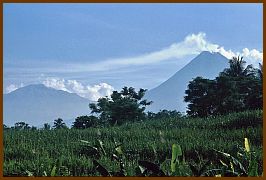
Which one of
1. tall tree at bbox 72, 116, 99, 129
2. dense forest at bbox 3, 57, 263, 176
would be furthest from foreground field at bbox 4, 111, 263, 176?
tall tree at bbox 72, 116, 99, 129

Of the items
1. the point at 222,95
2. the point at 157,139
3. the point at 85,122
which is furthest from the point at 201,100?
the point at 157,139

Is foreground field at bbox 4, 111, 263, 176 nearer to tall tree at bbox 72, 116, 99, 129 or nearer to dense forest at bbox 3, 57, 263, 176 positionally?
dense forest at bbox 3, 57, 263, 176

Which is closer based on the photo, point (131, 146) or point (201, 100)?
point (131, 146)

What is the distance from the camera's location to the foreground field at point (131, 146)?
438 centimetres

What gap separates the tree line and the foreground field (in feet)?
8.62

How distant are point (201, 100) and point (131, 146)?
17.1 feet

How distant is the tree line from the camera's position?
10.2 m

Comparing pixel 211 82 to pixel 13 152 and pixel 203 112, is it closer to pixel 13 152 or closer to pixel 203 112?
pixel 203 112

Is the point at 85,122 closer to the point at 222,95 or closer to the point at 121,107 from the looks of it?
the point at 121,107

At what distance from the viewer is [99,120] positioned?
10375 mm

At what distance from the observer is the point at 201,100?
34.2 ft

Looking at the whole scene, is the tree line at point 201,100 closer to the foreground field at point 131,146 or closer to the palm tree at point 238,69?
the palm tree at point 238,69

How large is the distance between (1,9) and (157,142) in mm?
3418

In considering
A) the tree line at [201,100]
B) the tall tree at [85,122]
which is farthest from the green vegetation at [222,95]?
the tall tree at [85,122]
